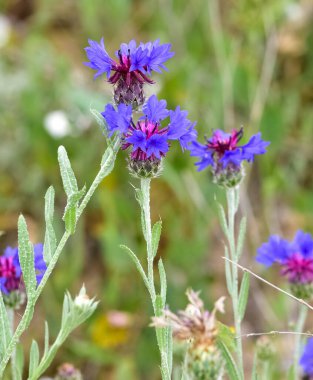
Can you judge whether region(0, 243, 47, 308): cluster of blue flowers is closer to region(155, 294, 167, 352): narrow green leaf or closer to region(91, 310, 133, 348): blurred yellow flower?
region(155, 294, 167, 352): narrow green leaf

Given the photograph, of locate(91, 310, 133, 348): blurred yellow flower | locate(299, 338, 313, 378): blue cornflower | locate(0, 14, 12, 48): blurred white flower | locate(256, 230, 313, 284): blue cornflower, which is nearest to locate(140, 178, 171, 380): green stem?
locate(256, 230, 313, 284): blue cornflower

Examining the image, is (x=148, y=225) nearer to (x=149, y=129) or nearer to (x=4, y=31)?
(x=149, y=129)

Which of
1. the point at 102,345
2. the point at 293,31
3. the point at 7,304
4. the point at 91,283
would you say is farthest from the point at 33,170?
the point at 7,304

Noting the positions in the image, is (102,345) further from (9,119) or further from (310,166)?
(310,166)

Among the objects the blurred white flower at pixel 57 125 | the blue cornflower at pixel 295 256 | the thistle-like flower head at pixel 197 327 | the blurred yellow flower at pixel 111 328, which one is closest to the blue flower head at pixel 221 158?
the blue cornflower at pixel 295 256

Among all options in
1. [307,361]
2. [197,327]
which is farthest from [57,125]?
[197,327]

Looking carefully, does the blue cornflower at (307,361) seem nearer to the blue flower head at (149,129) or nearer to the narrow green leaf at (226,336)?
the narrow green leaf at (226,336)

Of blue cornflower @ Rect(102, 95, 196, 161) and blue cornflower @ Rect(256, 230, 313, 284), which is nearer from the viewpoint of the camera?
blue cornflower @ Rect(102, 95, 196, 161)
